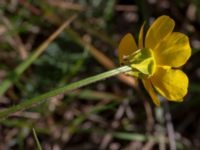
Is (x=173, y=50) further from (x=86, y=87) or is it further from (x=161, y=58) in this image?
(x=86, y=87)

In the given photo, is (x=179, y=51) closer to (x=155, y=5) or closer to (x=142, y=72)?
(x=142, y=72)

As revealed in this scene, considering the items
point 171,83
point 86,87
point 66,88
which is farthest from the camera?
point 86,87

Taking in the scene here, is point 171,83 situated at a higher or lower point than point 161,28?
lower

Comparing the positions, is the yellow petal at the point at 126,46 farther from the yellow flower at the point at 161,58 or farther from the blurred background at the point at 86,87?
the blurred background at the point at 86,87

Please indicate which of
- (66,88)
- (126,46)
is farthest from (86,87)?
(66,88)

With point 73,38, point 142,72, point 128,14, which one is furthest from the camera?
point 128,14

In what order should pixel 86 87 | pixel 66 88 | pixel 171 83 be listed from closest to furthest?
pixel 66 88, pixel 171 83, pixel 86 87

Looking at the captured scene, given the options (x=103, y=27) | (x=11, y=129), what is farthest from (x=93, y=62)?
(x=11, y=129)
